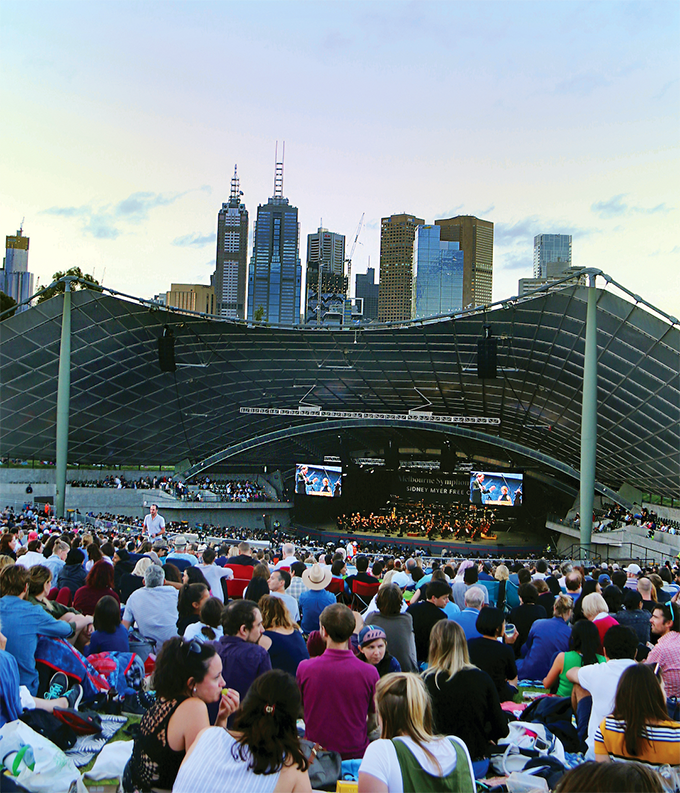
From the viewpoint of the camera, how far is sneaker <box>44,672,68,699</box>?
18.3 feet

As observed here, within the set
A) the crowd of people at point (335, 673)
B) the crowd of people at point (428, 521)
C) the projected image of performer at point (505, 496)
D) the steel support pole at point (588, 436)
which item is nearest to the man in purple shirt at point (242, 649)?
the crowd of people at point (335, 673)

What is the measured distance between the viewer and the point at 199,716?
365 cm

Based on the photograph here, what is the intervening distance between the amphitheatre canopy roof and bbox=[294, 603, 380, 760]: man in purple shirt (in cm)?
2502

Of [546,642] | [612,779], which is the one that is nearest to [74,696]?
[546,642]

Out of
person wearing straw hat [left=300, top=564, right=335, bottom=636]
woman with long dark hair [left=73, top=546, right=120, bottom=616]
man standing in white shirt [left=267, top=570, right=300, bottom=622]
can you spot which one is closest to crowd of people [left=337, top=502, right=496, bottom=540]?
person wearing straw hat [left=300, top=564, right=335, bottom=636]

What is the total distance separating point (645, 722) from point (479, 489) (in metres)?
41.8

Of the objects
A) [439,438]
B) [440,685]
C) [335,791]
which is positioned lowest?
[335,791]

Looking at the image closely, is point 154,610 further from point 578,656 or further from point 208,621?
point 578,656

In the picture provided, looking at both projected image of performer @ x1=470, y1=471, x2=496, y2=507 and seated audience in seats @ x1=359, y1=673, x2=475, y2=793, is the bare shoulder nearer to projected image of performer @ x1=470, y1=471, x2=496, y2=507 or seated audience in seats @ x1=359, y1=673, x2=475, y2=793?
seated audience in seats @ x1=359, y1=673, x2=475, y2=793

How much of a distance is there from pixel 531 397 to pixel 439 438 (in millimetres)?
16972

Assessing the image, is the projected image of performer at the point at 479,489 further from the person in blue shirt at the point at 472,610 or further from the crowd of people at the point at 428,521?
the person in blue shirt at the point at 472,610

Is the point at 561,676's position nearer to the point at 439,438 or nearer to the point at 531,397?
the point at 531,397

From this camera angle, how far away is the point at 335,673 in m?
4.50

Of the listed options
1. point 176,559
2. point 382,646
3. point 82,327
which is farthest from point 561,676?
point 82,327
